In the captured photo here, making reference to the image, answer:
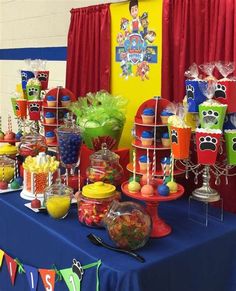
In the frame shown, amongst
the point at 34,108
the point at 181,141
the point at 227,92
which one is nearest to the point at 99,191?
the point at 181,141

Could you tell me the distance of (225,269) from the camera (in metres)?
1.86

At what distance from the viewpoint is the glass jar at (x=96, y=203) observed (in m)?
1.82

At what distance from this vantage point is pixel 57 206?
1.92 m

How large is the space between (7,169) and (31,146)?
20cm

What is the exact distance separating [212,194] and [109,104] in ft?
2.84

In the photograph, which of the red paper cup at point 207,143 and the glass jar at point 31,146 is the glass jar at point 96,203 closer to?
the red paper cup at point 207,143

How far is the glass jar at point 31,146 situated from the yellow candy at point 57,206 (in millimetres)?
655

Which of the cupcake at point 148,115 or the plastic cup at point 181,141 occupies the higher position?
the cupcake at point 148,115

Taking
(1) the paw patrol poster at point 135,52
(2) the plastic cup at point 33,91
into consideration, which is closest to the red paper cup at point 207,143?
(1) the paw patrol poster at point 135,52

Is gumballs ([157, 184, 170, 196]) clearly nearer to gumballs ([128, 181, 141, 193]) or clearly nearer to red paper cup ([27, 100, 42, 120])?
gumballs ([128, 181, 141, 193])

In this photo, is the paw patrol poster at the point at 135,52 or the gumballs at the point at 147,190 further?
the paw patrol poster at the point at 135,52

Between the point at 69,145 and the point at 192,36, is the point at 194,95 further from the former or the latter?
the point at 69,145

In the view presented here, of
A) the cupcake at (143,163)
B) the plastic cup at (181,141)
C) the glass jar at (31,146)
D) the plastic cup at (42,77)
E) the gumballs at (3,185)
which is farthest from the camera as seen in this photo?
the plastic cup at (42,77)

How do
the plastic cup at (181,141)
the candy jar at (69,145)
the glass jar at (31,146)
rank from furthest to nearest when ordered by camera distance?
the glass jar at (31,146) < the candy jar at (69,145) < the plastic cup at (181,141)
